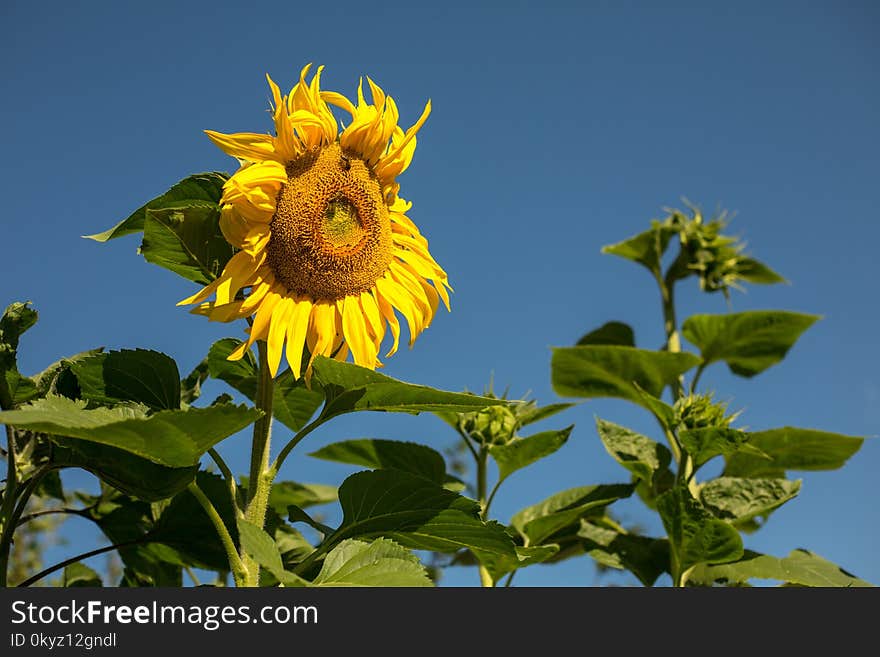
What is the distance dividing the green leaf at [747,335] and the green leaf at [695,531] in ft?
2.71

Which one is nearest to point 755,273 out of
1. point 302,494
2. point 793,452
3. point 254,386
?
point 793,452

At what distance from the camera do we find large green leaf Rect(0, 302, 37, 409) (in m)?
1.69

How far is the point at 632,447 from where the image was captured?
2.67 meters

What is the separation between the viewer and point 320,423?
1612 millimetres

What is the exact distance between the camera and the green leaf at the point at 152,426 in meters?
1.25

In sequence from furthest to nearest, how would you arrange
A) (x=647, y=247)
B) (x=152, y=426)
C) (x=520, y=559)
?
(x=647, y=247) → (x=520, y=559) → (x=152, y=426)

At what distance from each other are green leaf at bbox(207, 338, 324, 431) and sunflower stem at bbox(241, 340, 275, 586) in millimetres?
187

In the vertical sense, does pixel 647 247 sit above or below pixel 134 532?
above

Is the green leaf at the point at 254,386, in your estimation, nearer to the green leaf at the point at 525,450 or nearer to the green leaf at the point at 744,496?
the green leaf at the point at 525,450

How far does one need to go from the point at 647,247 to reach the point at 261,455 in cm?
202

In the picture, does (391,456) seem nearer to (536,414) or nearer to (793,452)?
(536,414)

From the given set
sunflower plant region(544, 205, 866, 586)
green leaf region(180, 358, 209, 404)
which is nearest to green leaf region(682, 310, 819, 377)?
sunflower plant region(544, 205, 866, 586)

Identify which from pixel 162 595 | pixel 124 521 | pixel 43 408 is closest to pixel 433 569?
pixel 124 521

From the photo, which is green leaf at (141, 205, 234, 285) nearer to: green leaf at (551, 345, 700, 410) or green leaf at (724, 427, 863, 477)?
green leaf at (551, 345, 700, 410)
